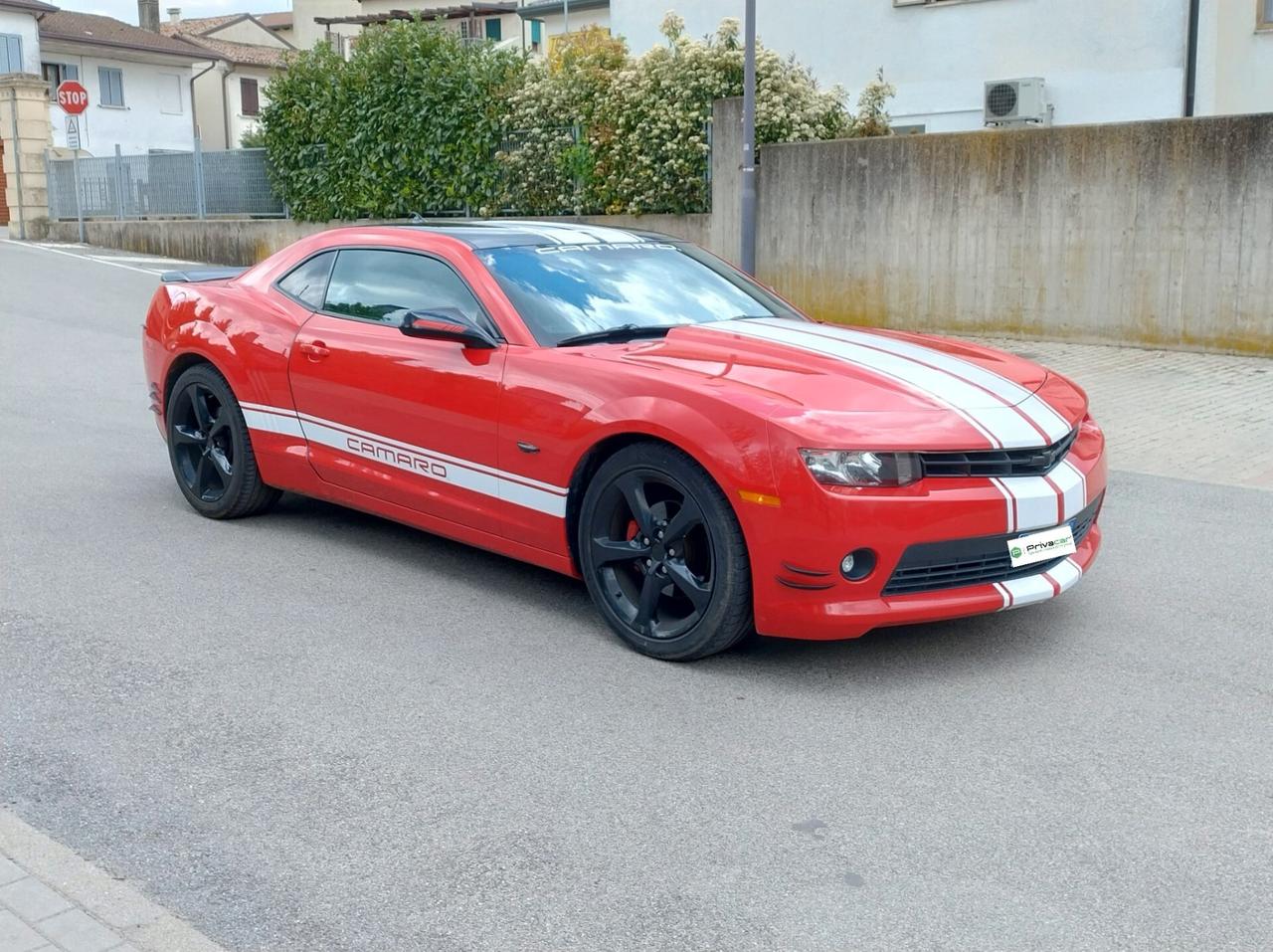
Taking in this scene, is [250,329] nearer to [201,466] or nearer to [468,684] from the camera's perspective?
[201,466]

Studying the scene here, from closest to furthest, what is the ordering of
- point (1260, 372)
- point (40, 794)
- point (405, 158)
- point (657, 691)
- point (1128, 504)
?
point (40, 794)
point (657, 691)
point (1128, 504)
point (1260, 372)
point (405, 158)

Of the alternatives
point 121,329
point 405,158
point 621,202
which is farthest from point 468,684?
point 405,158

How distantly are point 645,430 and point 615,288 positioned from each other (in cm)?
120

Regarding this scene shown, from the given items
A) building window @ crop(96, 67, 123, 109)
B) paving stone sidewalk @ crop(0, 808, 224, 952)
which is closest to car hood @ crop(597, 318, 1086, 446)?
paving stone sidewalk @ crop(0, 808, 224, 952)

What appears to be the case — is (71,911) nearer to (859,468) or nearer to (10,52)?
(859,468)

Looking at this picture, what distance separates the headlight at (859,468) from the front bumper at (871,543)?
3 cm

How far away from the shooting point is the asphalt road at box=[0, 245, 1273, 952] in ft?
10.8

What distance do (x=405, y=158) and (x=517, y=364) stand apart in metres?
16.1

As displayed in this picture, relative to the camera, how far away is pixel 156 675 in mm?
4836

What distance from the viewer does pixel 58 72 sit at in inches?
2005

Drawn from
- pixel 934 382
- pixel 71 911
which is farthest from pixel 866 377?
pixel 71 911

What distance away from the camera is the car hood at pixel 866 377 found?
470 centimetres

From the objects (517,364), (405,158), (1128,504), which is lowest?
(1128,504)

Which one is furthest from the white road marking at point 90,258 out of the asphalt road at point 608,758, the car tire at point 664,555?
the car tire at point 664,555
